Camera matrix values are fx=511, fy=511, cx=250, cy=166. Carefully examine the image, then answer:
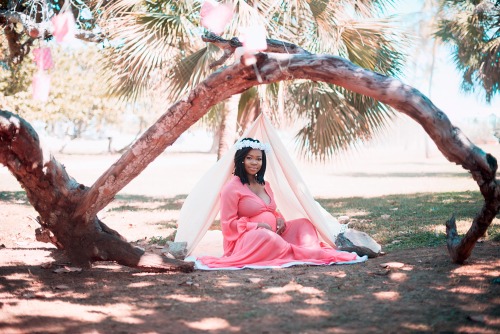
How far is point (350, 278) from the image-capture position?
4.71m

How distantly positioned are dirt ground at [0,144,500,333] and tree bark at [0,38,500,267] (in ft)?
1.34

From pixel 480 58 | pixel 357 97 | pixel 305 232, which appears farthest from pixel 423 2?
pixel 305 232

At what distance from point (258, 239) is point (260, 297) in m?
1.49

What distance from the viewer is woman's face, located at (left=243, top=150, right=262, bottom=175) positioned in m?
6.06

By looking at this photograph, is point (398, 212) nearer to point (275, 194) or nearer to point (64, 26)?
point (275, 194)

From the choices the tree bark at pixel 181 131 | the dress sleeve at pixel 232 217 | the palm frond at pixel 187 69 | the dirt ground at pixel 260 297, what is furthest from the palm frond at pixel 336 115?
the tree bark at pixel 181 131

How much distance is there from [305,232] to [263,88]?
3.05m

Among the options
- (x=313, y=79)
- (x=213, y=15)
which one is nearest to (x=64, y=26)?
(x=213, y=15)

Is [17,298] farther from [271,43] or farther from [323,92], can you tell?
[323,92]

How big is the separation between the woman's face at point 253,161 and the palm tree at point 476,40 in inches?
344

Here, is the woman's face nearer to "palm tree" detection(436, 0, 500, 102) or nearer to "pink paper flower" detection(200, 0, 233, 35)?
"pink paper flower" detection(200, 0, 233, 35)

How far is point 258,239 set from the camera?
5.57 meters

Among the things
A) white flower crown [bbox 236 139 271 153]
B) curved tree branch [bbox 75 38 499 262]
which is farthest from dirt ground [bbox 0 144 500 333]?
white flower crown [bbox 236 139 271 153]

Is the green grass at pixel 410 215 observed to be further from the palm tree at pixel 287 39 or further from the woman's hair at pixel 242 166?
the woman's hair at pixel 242 166
